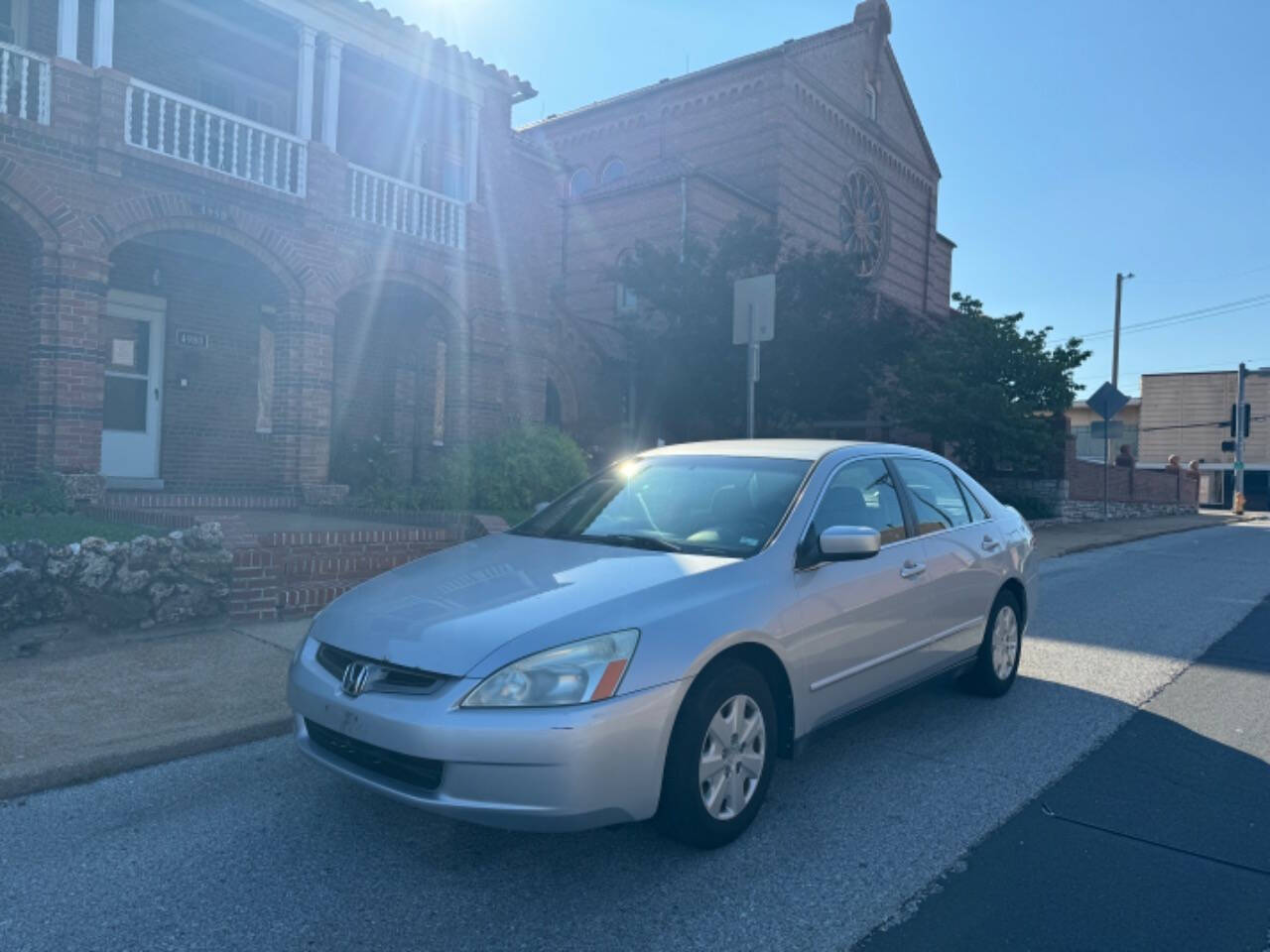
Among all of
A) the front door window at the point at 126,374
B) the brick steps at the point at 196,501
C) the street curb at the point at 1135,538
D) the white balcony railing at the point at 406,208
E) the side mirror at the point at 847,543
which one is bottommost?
the street curb at the point at 1135,538

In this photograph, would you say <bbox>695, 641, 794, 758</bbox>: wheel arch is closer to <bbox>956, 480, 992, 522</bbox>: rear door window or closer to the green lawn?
<bbox>956, 480, 992, 522</bbox>: rear door window

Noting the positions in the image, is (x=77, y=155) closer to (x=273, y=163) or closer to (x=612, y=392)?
(x=273, y=163)

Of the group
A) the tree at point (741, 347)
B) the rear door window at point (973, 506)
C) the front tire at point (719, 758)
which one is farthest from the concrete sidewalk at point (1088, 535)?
the front tire at point (719, 758)

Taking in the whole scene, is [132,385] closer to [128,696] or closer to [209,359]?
[209,359]

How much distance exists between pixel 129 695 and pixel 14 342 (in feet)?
23.7

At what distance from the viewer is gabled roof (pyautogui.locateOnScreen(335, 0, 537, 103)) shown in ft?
39.2

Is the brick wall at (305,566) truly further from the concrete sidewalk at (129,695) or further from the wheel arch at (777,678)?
the wheel arch at (777,678)

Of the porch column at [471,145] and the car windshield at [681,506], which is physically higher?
the porch column at [471,145]

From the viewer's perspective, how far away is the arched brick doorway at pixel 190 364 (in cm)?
1157

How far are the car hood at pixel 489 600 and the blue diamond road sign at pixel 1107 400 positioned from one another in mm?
17933

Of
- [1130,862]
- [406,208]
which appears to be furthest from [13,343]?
[1130,862]

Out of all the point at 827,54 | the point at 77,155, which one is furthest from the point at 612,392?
the point at 827,54

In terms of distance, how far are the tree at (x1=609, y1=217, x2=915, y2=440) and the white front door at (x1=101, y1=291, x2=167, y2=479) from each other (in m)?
8.69

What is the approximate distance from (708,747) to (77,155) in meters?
9.54
